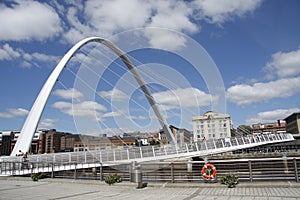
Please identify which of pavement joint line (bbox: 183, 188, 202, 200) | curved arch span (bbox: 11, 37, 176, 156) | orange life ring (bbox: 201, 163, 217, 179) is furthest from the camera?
curved arch span (bbox: 11, 37, 176, 156)

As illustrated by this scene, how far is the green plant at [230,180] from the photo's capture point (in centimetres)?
939

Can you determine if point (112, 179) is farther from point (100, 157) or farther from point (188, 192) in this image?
point (100, 157)

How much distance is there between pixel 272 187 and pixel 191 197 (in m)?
2.98

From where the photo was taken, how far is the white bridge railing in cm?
1902

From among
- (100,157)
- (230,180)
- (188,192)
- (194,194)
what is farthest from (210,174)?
(100,157)

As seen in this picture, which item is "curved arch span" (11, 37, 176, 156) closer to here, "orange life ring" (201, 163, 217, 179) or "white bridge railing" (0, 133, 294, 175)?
"white bridge railing" (0, 133, 294, 175)

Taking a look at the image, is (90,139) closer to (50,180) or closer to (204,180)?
(50,180)

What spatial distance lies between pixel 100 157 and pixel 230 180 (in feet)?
42.4

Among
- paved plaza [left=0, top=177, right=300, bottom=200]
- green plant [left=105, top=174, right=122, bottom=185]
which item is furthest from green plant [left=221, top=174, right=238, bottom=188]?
green plant [left=105, top=174, right=122, bottom=185]

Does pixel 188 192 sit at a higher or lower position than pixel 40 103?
lower

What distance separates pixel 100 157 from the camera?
20406 mm

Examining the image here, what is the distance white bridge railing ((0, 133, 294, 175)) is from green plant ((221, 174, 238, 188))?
635 cm

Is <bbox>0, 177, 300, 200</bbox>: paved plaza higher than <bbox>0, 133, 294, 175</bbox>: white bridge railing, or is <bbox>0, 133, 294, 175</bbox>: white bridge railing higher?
<bbox>0, 133, 294, 175</bbox>: white bridge railing

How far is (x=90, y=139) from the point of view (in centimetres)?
1620
